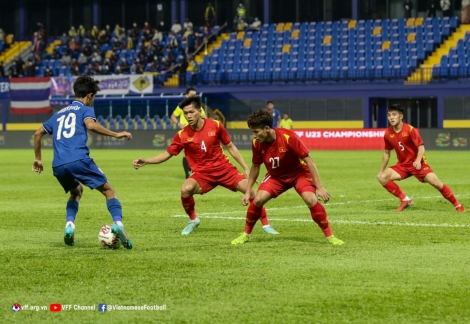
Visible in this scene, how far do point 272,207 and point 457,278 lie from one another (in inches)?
352

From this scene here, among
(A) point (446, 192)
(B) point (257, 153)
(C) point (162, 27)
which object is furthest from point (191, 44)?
(B) point (257, 153)

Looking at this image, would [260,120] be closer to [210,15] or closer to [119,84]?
[119,84]

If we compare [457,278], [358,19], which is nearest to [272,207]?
[457,278]

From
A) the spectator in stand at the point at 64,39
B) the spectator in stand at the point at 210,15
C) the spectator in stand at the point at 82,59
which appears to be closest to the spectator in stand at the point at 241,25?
the spectator in stand at the point at 210,15

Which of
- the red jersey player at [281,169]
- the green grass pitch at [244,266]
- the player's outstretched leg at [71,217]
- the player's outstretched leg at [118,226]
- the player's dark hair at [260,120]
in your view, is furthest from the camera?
the player's outstretched leg at [71,217]

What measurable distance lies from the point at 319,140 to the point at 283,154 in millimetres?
36282

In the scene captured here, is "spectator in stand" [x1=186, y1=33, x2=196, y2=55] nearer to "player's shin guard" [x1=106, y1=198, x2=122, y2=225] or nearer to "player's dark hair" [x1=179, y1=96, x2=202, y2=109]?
"player's dark hair" [x1=179, y1=96, x2=202, y2=109]

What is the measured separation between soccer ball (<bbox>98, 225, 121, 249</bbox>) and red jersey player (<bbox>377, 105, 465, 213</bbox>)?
7.07 metres

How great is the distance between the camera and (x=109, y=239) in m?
11.2

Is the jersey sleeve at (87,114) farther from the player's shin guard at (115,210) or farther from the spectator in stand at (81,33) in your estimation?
the spectator in stand at (81,33)

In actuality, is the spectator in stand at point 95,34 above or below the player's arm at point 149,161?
above

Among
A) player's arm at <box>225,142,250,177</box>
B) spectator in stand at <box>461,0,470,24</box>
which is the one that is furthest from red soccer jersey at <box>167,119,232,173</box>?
spectator in stand at <box>461,0,470,24</box>

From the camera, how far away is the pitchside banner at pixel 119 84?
2191 inches

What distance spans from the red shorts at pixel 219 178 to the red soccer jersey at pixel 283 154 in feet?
5.50
